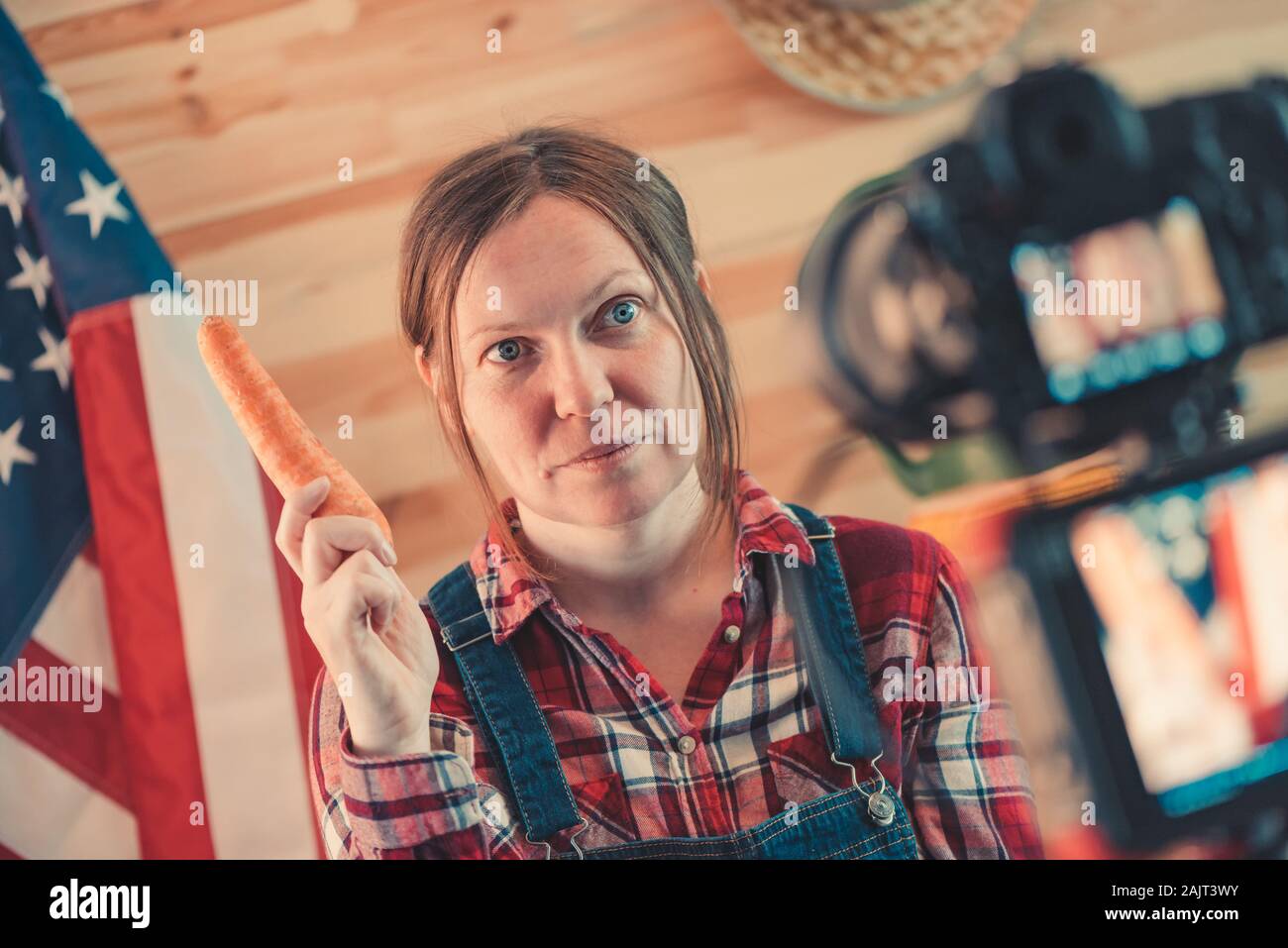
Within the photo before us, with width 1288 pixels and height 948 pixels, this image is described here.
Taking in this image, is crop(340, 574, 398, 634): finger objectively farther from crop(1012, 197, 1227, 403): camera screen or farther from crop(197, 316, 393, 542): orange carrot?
crop(1012, 197, 1227, 403): camera screen

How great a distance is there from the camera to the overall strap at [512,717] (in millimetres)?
1441

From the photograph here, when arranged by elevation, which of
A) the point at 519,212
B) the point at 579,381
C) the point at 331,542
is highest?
the point at 519,212

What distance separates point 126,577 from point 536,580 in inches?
23.3

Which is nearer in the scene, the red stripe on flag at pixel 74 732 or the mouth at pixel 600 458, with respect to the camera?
the mouth at pixel 600 458

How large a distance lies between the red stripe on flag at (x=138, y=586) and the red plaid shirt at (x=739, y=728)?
0.74ft

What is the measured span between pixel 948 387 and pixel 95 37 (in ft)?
4.20

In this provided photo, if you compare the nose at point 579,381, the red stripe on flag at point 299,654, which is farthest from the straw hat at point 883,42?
the red stripe on flag at point 299,654

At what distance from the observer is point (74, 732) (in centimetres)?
162

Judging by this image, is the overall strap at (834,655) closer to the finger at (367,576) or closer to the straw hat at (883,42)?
the finger at (367,576)

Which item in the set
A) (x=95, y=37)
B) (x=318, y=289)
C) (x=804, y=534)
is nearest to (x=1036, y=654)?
(x=804, y=534)

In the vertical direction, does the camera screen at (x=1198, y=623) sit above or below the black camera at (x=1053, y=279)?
below

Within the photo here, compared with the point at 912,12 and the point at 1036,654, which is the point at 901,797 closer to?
the point at 1036,654

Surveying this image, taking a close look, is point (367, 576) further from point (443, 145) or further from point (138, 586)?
point (443, 145)

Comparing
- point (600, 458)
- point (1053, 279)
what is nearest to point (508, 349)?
point (600, 458)
